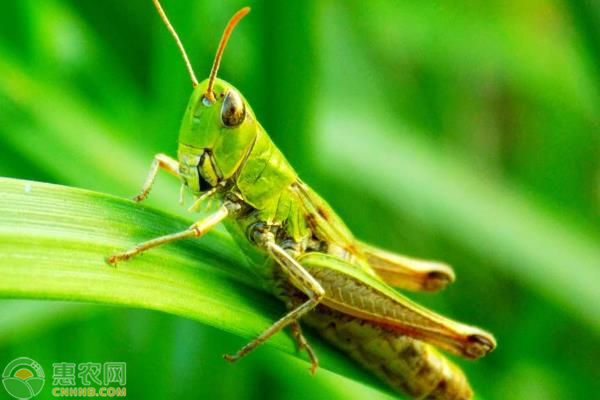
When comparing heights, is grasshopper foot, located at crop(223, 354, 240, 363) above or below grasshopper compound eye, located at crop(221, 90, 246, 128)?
below

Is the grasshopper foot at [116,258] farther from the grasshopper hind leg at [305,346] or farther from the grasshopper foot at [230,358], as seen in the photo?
the grasshopper hind leg at [305,346]

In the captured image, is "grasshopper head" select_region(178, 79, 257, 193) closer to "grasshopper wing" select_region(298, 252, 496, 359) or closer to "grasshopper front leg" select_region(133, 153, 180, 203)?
"grasshopper front leg" select_region(133, 153, 180, 203)

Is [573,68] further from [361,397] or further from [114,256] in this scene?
[114,256]

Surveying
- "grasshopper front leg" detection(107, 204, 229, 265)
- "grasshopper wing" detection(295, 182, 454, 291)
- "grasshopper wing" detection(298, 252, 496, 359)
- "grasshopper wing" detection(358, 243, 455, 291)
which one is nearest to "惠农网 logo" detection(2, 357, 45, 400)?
"grasshopper front leg" detection(107, 204, 229, 265)

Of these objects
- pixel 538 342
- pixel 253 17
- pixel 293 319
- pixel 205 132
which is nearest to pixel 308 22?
pixel 253 17

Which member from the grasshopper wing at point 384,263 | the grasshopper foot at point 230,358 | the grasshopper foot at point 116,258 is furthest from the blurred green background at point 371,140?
the grasshopper foot at point 116,258

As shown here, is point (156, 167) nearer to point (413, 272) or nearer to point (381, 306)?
point (381, 306)
